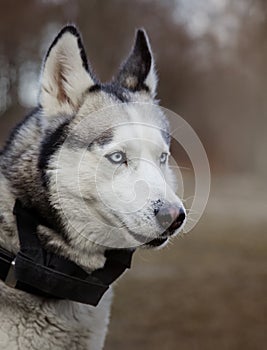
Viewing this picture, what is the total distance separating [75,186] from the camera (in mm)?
1869

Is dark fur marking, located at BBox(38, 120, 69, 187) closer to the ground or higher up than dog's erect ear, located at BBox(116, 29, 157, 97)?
closer to the ground

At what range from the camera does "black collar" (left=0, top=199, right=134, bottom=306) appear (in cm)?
184

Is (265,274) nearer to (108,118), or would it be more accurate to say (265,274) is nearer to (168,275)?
(168,275)

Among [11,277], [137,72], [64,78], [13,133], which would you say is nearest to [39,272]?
[11,277]

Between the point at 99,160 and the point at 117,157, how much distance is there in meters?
0.05

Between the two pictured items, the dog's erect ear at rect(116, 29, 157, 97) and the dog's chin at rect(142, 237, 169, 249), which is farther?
the dog's erect ear at rect(116, 29, 157, 97)

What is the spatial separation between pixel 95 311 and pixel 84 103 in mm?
615

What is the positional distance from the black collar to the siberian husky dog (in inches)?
0.4

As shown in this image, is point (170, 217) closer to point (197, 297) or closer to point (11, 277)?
point (11, 277)

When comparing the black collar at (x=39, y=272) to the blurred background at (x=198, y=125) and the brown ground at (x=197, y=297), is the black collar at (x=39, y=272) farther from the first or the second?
the brown ground at (x=197, y=297)

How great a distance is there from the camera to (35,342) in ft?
6.15

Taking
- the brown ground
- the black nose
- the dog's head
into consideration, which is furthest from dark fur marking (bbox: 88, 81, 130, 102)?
the brown ground

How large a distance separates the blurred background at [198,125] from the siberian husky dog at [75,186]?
2159mm

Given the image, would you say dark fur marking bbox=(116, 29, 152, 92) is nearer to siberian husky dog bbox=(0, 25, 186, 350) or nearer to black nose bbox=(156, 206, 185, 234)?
siberian husky dog bbox=(0, 25, 186, 350)
